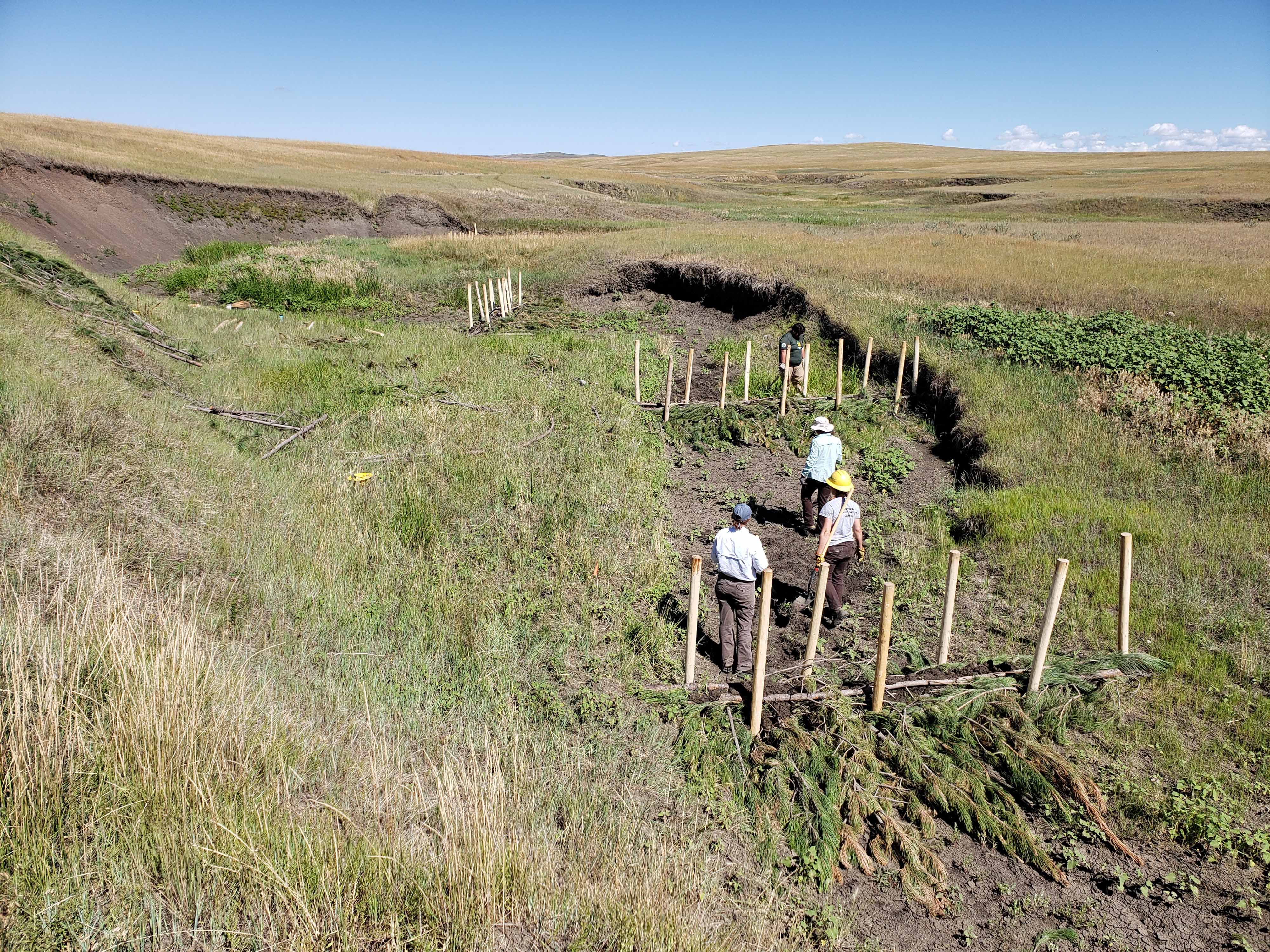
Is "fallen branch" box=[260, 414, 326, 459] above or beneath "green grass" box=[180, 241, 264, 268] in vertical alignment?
beneath

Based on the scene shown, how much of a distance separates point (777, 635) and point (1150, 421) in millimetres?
7343

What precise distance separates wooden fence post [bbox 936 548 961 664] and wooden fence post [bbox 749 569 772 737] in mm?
1684

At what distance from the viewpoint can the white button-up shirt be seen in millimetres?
6609

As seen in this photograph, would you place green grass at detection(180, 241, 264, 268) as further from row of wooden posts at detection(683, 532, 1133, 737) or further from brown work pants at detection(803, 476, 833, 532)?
row of wooden posts at detection(683, 532, 1133, 737)

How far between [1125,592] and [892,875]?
11.3 feet

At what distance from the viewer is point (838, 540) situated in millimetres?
7430

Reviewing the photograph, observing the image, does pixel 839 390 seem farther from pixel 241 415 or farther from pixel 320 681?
pixel 320 681

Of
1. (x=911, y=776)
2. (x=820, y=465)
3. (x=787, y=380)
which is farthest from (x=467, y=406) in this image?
(x=911, y=776)

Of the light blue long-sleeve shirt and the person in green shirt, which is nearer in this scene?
the light blue long-sleeve shirt

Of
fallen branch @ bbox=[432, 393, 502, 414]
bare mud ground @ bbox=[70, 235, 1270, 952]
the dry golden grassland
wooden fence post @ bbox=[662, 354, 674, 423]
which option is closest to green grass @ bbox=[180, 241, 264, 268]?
the dry golden grassland

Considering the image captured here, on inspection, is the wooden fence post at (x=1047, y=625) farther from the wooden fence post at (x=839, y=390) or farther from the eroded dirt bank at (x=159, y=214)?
the eroded dirt bank at (x=159, y=214)

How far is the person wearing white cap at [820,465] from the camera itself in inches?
358

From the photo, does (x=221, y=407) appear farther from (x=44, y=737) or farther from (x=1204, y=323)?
(x=1204, y=323)

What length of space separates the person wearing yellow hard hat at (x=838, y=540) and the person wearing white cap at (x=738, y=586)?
97 centimetres
